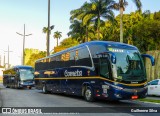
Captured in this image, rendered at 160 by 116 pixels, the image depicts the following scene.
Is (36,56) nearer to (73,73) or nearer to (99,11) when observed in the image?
(99,11)

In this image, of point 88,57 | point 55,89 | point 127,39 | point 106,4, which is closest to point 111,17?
point 106,4

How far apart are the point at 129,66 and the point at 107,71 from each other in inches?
45.8

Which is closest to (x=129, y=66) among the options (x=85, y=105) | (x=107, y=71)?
(x=107, y=71)

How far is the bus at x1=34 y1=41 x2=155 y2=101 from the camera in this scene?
17031mm

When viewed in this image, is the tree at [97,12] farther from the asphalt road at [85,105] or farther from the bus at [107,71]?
the asphalt road at [85,105]

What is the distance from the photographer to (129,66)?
17.5m

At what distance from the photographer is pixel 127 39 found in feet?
183

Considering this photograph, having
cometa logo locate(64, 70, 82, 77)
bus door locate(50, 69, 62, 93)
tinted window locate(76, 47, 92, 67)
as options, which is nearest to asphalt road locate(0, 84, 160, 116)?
cometa logo locate(64, 70, 82, 77)

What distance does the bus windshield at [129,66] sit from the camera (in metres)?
17.2

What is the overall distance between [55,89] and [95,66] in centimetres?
821

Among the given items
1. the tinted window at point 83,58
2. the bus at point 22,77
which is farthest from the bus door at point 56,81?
the bus at point 22,77

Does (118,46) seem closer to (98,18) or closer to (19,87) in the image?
(19,87)

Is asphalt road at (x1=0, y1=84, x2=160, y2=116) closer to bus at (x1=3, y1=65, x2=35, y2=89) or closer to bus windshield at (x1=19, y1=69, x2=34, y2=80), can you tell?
bus at (x1=3, y1=65, x2=35, y2=89)

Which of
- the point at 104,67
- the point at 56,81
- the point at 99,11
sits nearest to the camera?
the point at 104,67
